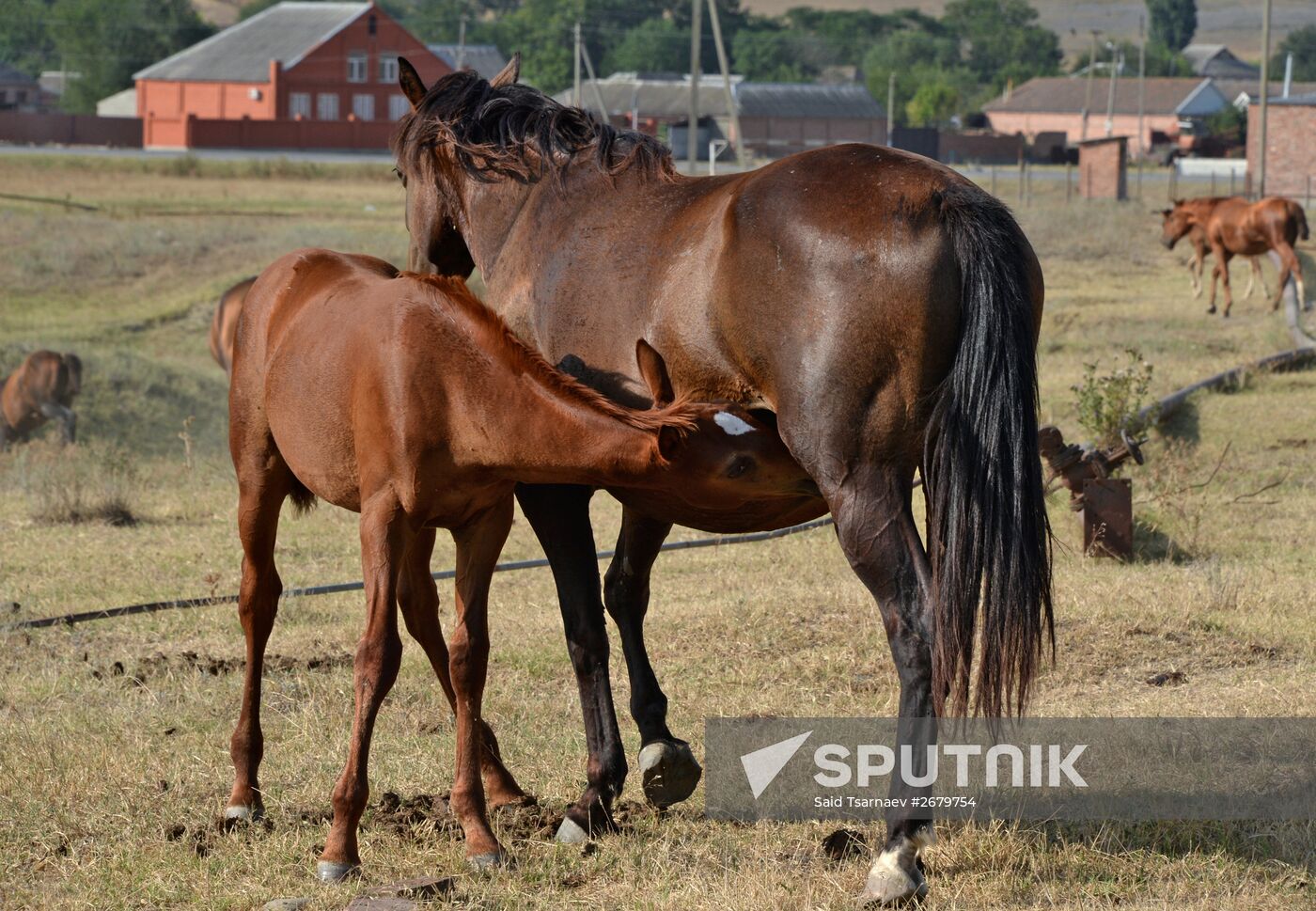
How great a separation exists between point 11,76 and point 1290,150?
66.2 m

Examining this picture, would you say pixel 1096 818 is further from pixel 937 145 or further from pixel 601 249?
pixel 937 145

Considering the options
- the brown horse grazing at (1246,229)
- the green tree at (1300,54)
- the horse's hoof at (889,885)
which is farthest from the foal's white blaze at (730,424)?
the green tree at (1300,54)

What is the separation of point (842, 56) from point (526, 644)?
10599 cm

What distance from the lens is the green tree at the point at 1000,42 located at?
357 feet

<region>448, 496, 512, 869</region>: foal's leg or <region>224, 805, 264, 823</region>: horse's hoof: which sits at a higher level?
<region>448, 496, 512, 869</region>: foal's leg

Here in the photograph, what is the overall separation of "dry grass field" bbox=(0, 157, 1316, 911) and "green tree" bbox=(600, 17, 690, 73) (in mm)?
80907

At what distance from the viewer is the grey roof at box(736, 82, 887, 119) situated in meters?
67.4

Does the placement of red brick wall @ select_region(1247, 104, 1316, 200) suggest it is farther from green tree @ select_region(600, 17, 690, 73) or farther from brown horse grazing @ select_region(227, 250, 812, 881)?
green tree @ select_region(600, 17, 690, 73)

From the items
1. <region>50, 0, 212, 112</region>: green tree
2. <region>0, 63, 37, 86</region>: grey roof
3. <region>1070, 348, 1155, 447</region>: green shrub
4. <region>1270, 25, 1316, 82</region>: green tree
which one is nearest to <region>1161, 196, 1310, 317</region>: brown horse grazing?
<region>1070, 348, 1155, 447</region>: green shrub

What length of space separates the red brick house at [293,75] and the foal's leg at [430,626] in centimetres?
5909

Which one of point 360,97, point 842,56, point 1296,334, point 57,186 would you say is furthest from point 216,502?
point 842,56

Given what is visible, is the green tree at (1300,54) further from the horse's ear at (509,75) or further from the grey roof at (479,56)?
the horse's ear at (509,75)

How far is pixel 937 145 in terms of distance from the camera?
200 ft

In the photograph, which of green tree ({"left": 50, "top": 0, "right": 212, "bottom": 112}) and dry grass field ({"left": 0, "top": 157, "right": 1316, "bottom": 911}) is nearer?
dry grass field ({"left": 0, "top": 157, "right": 1316, "bottom": 911})
